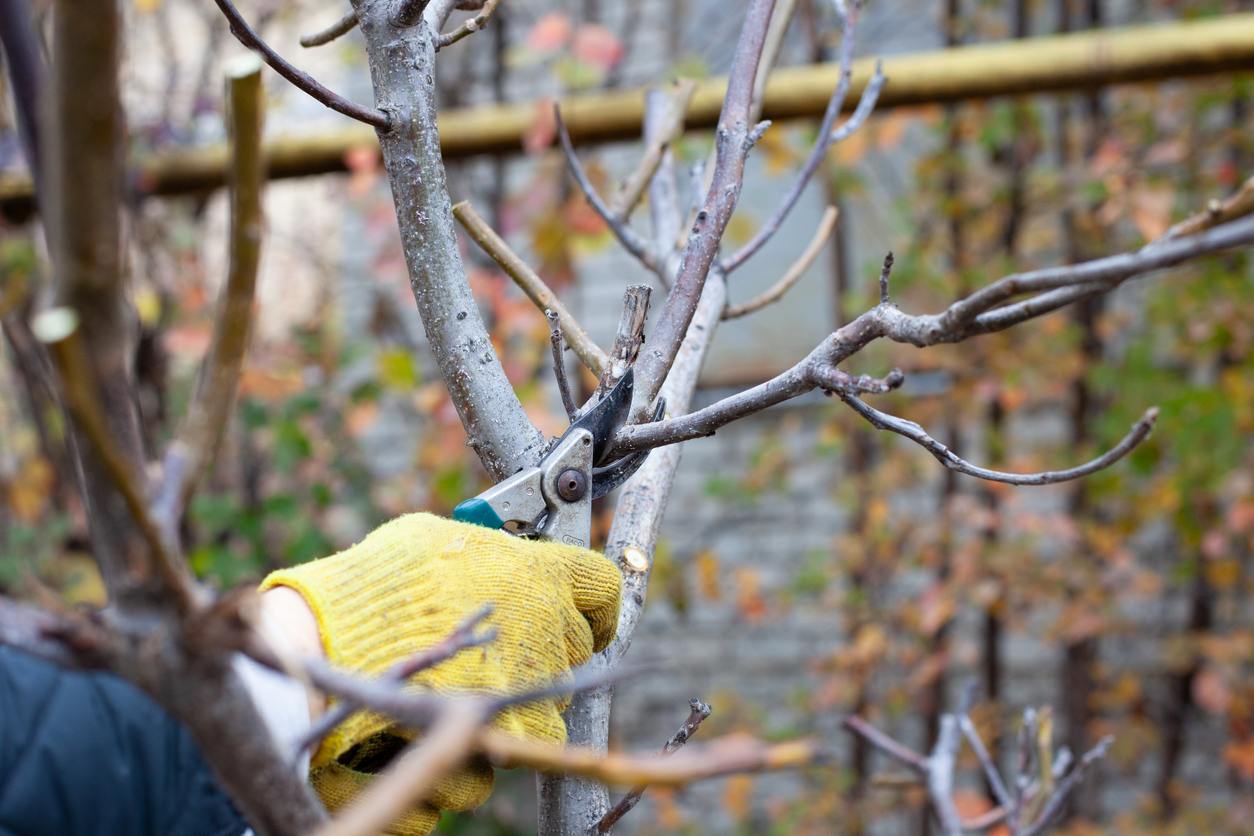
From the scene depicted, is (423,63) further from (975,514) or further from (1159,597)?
(1159,597)

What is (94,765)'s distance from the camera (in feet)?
2.19

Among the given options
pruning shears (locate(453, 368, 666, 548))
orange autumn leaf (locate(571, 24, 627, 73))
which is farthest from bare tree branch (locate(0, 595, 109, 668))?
orange autumn leaf (locate(571, 24, 627, 73))

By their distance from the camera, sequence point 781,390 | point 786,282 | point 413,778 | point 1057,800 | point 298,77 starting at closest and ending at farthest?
point 413,778
point 781,390
point 298,77
point 1057,800
point 786,282

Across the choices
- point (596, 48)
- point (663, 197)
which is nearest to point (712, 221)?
point (663, 197)

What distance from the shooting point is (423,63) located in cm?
76

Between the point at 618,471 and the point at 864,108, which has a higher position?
the point at 864,108

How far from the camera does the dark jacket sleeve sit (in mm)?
654

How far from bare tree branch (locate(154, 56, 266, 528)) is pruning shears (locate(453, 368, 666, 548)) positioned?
0.46 m

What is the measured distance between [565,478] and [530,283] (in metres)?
0.23

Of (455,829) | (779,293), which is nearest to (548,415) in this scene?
(779,293)

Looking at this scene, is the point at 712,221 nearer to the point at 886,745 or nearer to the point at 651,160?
the point at 651,160

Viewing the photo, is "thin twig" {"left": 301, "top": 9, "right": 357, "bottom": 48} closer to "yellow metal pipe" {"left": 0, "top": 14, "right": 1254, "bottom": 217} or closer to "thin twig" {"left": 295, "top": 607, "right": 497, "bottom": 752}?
"thin twig" {"left": 295, "top": 607, "right": 497, "bottom": 752}

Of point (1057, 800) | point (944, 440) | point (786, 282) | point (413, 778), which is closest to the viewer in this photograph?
point (413, 778)

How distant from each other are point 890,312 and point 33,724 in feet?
2.27
